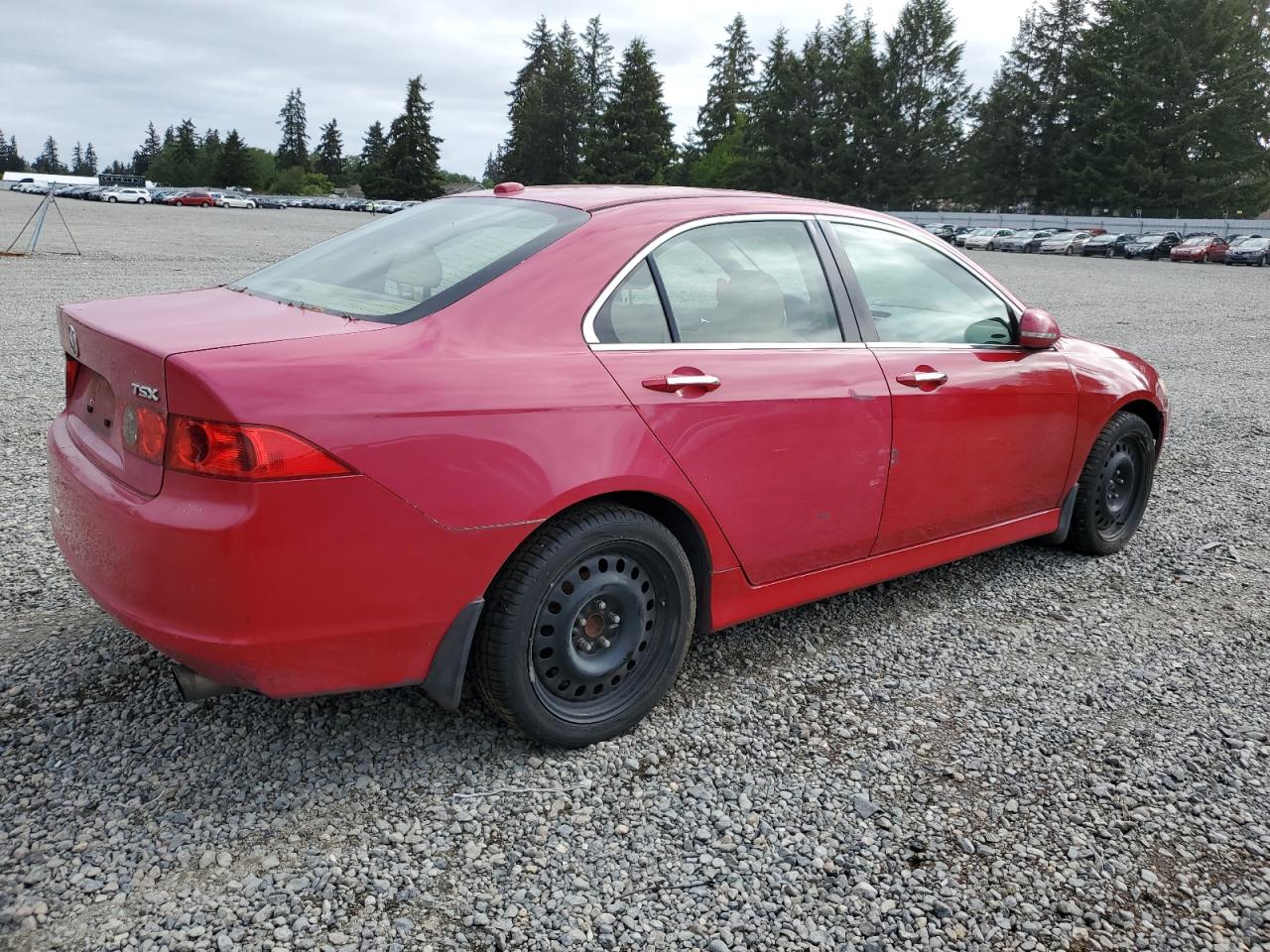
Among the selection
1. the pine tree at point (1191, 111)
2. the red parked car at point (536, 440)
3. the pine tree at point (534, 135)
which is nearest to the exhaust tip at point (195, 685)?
the red parked car at point (536, 440)

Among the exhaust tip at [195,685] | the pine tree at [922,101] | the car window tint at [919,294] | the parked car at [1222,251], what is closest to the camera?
the exhaust tip at [195,685]

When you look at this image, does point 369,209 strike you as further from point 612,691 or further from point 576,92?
point 612,691

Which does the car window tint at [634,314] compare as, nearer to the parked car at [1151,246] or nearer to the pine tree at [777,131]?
the parked car at [1151,246]

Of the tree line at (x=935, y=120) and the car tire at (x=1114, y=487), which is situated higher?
the tree line at (x=935, y=120)

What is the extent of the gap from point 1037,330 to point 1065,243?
1891 inches

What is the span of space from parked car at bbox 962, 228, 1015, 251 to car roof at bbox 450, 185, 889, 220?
48691 millimetres

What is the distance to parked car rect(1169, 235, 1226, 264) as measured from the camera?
4169 cm

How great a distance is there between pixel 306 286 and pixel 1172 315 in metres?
18.0

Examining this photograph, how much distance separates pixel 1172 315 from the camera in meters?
17.7

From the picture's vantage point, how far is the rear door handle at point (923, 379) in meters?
3.54

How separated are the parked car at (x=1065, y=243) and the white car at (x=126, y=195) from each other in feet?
182

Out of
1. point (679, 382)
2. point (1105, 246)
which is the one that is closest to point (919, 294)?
point (679, 382)

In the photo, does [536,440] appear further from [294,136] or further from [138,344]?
[294,136]

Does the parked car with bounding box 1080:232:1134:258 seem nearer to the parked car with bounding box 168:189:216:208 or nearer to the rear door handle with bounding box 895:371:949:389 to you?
the rear door handle with bounding box 895:371:949:389
